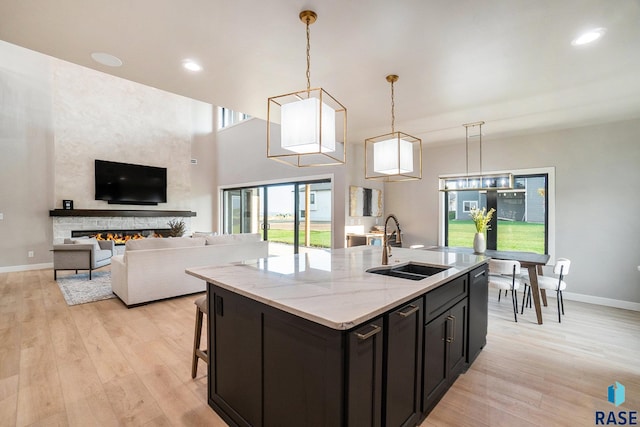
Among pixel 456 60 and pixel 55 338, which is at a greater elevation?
pixel 456 60

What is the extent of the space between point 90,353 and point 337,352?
8.87 ft

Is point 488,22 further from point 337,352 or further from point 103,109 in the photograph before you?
point 103,109

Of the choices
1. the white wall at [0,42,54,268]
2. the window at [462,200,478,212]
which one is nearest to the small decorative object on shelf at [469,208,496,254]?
the window at [462,200,478,212]

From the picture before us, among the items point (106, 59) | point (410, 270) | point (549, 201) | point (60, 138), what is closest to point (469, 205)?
point (549, 201)

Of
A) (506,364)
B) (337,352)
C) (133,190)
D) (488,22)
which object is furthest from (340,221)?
(133,190)

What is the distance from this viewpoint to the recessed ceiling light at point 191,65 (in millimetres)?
2643

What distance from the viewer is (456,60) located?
255cm

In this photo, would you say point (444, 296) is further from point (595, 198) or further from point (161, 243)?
point (595, 198)

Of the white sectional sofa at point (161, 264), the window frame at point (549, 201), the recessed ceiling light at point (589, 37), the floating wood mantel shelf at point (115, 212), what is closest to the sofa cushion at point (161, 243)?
the white sectional sofa at point (161, 264)

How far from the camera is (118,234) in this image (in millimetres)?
7051

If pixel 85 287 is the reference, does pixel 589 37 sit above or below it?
above

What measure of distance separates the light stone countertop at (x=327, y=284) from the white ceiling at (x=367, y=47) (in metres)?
1.77

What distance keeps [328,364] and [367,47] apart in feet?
7.70

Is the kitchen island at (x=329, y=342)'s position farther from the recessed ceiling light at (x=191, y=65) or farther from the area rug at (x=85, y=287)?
the area rug at (x=85, y=287)
